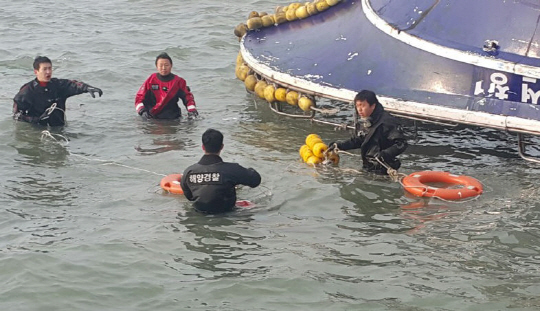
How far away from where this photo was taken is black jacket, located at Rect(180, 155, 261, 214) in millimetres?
8680

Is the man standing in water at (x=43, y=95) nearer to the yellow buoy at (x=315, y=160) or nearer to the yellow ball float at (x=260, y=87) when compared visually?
the yellow ball float at (x=260, y=87)

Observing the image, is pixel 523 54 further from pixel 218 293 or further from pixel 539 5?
pixel 218 293

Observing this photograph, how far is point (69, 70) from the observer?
16.3 m

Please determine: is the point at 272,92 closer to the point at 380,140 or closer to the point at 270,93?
the point at 270,93

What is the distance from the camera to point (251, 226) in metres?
8.73

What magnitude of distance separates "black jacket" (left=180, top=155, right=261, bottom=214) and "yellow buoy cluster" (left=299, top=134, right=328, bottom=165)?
5.65 feet

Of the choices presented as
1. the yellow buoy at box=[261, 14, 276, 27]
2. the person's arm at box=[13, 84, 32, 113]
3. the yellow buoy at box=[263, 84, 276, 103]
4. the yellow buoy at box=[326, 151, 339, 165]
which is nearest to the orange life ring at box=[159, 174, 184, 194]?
the yellow buoy at box=[326, 151, 339, 165]

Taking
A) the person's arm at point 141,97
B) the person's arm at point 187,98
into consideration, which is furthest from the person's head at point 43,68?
the person's arm at point 187,98

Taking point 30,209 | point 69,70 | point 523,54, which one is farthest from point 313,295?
point 69,70

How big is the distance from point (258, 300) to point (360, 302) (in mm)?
753

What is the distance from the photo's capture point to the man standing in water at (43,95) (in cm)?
1194

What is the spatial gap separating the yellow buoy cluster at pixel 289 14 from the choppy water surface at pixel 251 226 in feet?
3.66

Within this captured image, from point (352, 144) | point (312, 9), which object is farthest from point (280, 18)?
point (352, 144)

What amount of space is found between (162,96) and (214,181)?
13.7 feet
